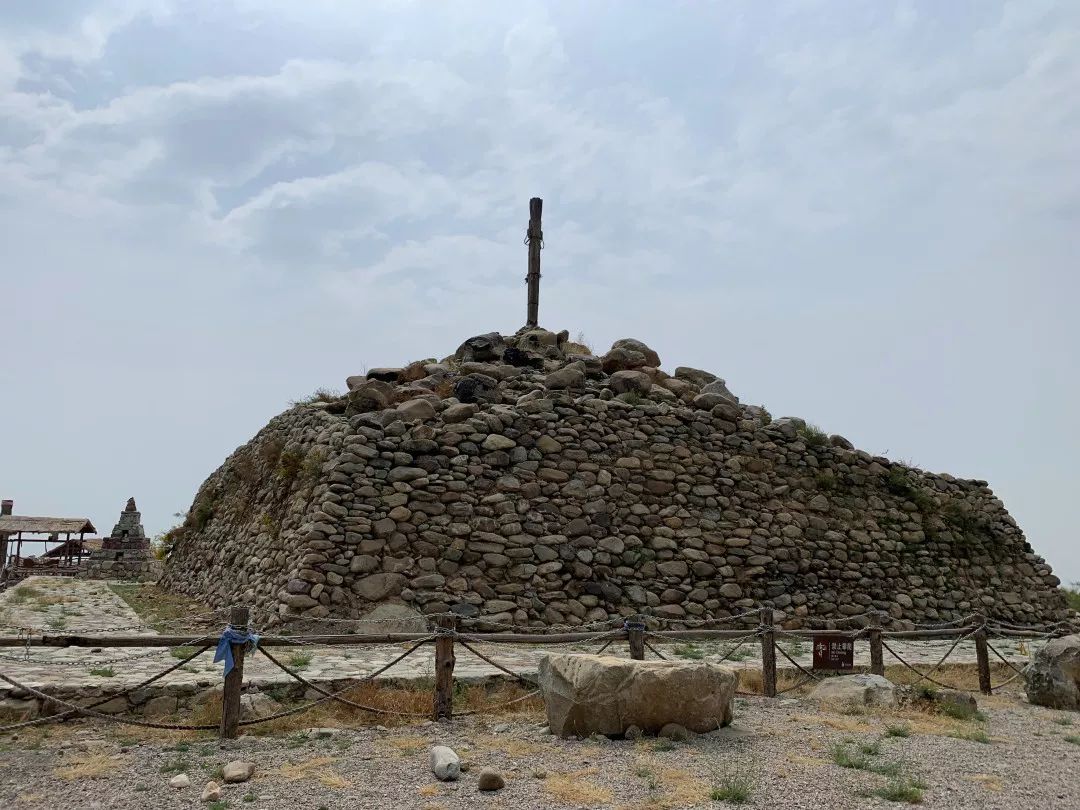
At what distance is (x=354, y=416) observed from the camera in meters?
11.9

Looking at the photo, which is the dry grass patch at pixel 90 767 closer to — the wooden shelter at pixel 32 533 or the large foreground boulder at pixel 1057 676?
the large foreground boulder at pixel 1057 676

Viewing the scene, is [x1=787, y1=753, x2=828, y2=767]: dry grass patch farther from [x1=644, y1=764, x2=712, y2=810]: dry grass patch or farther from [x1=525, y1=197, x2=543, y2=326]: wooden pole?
[x1=525, y1=197, x2=543, y2=326]: wooden pole

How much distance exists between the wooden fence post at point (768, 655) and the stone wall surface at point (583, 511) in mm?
3503

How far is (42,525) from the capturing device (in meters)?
27.5

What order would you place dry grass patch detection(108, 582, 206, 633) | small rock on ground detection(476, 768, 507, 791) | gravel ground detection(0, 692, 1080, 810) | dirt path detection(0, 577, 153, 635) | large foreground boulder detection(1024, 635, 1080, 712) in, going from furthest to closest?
dry grass patch detection(108, 582, 206, 633) < dirt path detection(0, 577, 153, 635) < large foreground boulder detection(1024, 635, 1080, 712) < small rock on ground detection(476, 768, 507, 791) < gravel ground detection(0, 692, 1080, 810)

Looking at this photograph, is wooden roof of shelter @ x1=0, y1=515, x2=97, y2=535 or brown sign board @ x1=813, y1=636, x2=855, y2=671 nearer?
brown sign board @ x1=813, y1=636, x2=855, y2=671

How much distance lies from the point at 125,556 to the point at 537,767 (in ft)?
70.8

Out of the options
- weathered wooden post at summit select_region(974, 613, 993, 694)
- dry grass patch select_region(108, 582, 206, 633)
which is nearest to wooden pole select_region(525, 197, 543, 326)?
dry grass patch select_region(108, 582, 206, 633)

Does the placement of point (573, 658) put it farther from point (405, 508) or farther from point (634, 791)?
point (405, 508)

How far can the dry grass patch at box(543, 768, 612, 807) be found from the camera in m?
4.61

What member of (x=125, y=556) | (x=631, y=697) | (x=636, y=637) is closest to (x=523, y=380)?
(x=636, y=637)

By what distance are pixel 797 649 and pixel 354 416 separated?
22.4 ft

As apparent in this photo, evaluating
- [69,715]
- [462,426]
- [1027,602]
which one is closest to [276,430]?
[462,426]

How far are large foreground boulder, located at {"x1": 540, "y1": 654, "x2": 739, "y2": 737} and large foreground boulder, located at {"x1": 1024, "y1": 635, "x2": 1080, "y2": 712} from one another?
14.9ft
